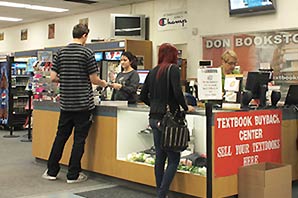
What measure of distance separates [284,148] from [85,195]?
85.8 inches

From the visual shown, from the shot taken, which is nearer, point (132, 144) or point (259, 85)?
point (259, 85)

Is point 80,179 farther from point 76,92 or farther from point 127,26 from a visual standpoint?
point 127,26

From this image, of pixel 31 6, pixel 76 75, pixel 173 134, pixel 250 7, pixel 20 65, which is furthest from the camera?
pixel 31 6

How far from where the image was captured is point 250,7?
7457 mm

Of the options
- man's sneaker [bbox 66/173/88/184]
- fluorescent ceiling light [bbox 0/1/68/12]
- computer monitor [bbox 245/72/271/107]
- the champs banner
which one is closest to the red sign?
computer monitor [bbox 245/72/271/107]

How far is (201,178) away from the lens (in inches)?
155

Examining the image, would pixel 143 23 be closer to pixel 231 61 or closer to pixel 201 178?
pixel 231 61

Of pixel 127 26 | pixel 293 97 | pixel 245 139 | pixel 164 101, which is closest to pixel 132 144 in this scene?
pixel 164 101

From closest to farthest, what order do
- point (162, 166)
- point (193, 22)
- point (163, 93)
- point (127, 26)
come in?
point (163, 93), point (162, 166), point (193, 22), point (127, 26)

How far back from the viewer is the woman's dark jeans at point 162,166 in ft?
12.6

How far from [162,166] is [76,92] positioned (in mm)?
1408

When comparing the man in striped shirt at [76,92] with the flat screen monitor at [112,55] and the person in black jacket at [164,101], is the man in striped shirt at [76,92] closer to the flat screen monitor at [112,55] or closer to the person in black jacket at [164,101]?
the person in black jacket at [164,101]

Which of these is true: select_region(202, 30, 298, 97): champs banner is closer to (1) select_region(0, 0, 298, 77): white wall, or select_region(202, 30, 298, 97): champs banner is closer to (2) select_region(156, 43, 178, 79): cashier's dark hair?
(1) select_region(0, 0, 298, 77): white wall

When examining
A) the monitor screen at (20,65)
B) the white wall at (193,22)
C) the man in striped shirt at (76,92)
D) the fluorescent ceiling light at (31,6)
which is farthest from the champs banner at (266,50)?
Result: the fluorescent ceiling light at (31,6)
